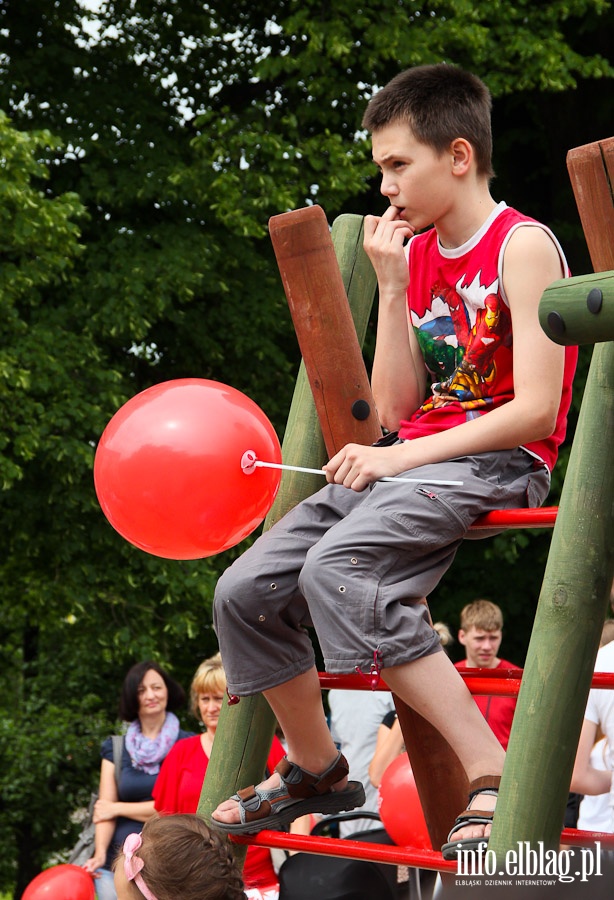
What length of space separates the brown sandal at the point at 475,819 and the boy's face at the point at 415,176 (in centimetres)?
115

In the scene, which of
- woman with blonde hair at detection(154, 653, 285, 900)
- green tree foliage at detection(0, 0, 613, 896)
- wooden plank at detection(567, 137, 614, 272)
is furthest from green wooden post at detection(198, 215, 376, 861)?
green tree foliage at detection(0, 0, 613, 896)

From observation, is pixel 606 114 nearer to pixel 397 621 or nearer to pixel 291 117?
pixel 291 117

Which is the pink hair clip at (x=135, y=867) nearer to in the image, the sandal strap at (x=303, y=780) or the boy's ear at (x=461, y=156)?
the sandal strap at (x=303, y=780)

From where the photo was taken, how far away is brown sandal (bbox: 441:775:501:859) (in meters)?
2.19

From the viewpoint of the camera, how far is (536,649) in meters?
2.15

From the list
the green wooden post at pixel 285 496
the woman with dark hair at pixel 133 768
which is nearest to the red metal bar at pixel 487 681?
the green wooden post at pixel 285 496

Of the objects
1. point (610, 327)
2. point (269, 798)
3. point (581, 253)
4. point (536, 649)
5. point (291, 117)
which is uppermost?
Result: point (291, 117)

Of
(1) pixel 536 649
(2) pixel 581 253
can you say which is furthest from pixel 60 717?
(1) pixel 536 649

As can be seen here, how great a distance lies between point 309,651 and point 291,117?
7.33 m

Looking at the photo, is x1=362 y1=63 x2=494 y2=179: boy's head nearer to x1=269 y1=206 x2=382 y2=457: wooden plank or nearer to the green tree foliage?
x1=269 y1=206 x2=382 y2=457: wooden plank

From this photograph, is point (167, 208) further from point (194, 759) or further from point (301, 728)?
point (301, 728)

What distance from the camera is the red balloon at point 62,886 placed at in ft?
16.2

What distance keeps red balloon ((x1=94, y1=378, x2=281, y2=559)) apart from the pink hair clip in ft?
2.03

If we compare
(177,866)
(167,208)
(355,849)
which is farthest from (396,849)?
(167,208)
